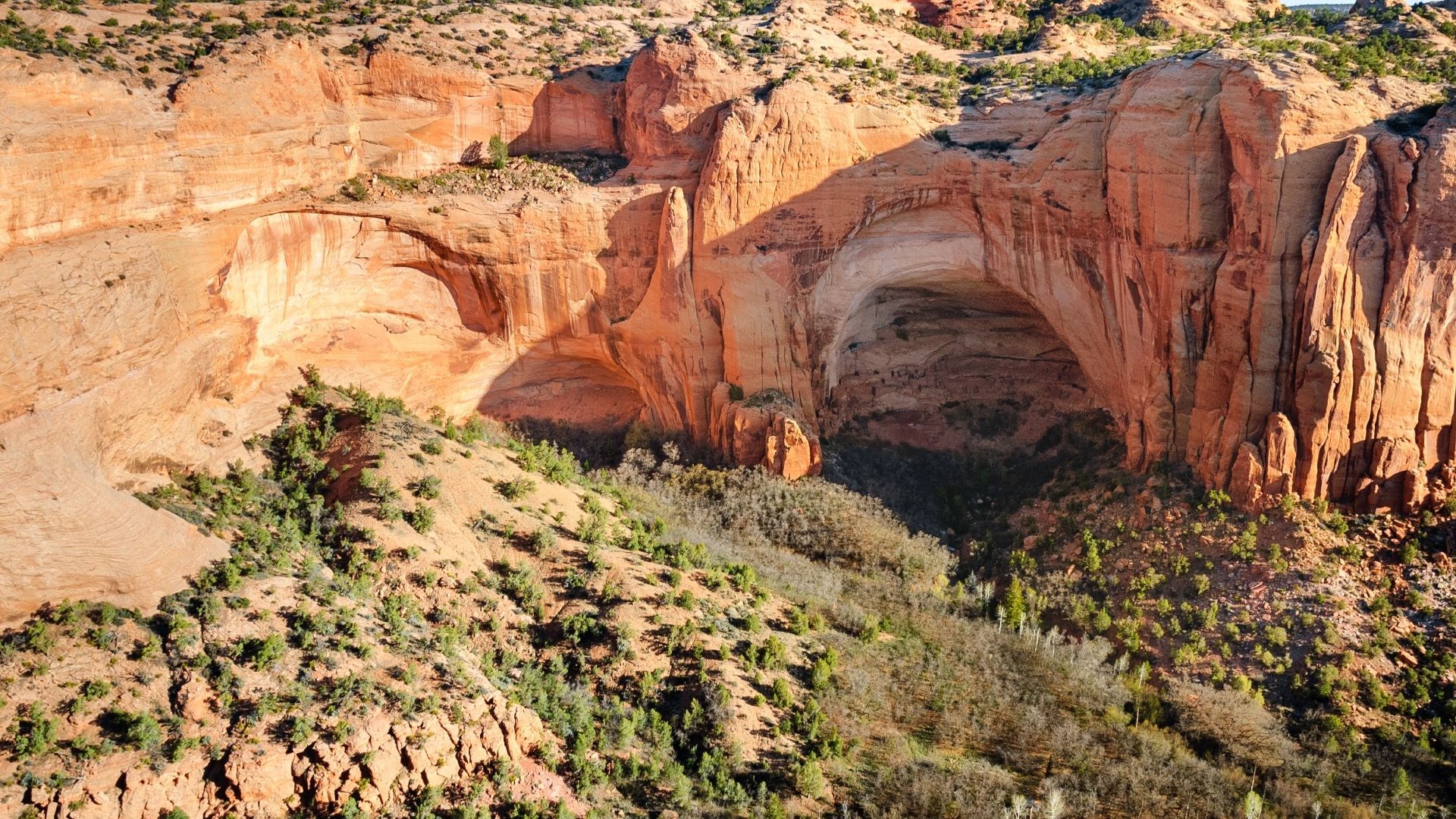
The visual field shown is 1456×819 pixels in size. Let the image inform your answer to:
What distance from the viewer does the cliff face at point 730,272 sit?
23.5 metres

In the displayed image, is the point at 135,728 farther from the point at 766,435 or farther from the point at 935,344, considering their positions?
the point at 935,344

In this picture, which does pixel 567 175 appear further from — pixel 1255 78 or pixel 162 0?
pixel 1255 78

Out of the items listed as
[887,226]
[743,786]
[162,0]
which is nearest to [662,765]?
[743,786]

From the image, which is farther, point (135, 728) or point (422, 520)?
point (422, 520)

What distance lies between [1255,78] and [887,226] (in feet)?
33.9

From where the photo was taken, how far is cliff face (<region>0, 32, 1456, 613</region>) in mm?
23484

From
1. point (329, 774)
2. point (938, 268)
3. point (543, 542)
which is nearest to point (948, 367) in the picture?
point (938, 268)

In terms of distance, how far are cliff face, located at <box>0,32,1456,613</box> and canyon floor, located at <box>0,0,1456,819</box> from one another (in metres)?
0.13

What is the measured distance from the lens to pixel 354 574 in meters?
23.8

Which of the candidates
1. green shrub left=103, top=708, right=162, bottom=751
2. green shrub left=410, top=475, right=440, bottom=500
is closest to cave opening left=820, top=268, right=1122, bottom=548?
green shrub left=410, top=475, right=440, bottom=500

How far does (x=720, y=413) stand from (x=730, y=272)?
416cm

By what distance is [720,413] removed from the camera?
110 feet

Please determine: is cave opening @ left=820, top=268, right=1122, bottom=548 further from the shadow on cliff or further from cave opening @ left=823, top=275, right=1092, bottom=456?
the shadow on cliff

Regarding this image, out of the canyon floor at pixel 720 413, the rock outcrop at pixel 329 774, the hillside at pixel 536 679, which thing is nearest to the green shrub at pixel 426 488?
the hillside at pixel 536 679
